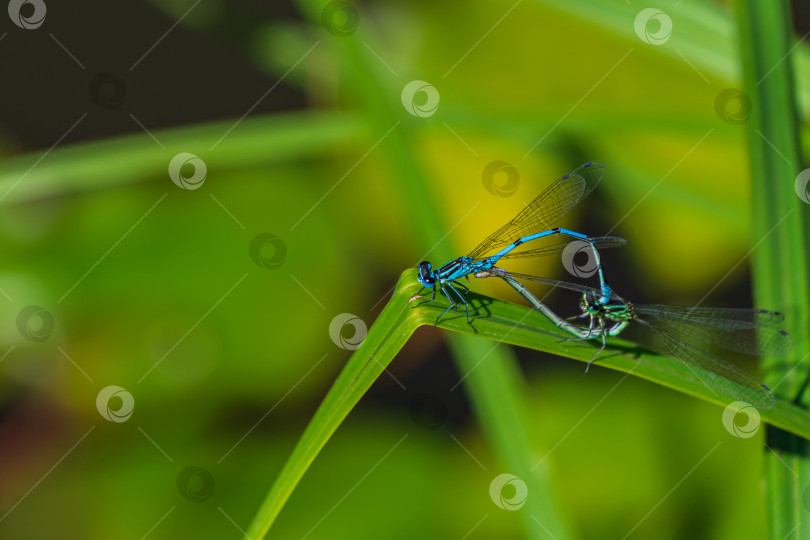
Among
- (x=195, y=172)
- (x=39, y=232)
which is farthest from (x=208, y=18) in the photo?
(x=39, y=232)

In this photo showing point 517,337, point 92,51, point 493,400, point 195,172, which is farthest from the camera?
point 92,51

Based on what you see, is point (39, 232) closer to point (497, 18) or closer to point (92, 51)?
point (92, 51)
